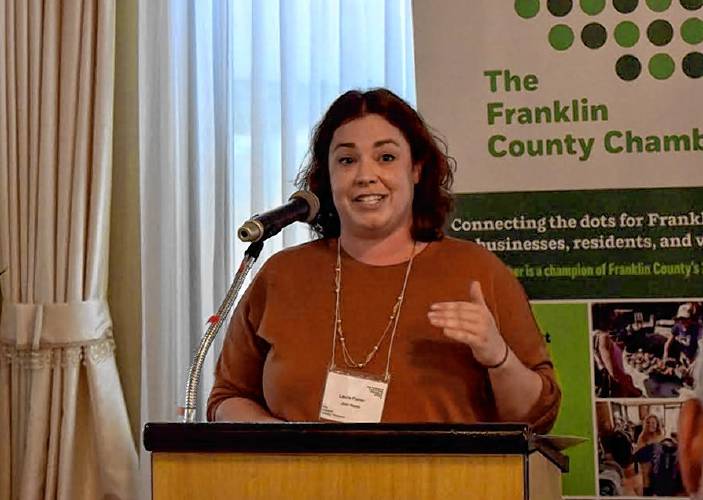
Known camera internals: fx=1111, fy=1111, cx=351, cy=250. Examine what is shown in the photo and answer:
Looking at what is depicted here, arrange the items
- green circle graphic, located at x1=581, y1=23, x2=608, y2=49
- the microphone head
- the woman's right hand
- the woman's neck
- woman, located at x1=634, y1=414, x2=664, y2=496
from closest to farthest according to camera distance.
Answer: the woman's right hand → the microphone head → the woman's neck → woman, located at x1=634, y1=414, x2=664, y2=496 → green circle graphic, located at x1=581, y1=23, x2=608, y2=49

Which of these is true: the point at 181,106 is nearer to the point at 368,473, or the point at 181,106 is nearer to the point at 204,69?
the point at 204,69

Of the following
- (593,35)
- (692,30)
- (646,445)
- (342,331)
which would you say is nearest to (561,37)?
(593,35)

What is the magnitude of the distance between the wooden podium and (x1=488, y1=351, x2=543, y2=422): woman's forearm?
380 millimetres

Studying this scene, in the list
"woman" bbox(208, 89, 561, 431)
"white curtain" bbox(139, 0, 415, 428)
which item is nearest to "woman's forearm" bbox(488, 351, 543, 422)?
"woman" bbox(208, 89, 561, 431)

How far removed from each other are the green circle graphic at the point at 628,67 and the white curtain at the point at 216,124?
68 cm

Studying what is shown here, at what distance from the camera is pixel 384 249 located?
2.42 metres

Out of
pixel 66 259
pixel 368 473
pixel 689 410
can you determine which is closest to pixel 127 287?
pixel 66 259

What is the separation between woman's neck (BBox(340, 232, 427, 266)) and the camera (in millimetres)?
2410

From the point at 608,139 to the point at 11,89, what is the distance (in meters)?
1.81

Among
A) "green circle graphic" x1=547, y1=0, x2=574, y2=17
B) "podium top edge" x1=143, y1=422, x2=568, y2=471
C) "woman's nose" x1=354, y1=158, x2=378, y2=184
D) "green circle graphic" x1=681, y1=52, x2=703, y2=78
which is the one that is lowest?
"podium top edge" x1=143, y1=422, x2=568, y2=471

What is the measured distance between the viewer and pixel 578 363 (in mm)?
3041

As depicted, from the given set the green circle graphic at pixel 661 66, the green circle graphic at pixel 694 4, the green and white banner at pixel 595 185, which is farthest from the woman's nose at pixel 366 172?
the green circle graphic at pixel 694 4

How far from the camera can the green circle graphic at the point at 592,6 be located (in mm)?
3095

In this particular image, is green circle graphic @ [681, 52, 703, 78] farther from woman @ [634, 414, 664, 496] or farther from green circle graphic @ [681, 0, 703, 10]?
woman @ [634, 414, 664, 496]
